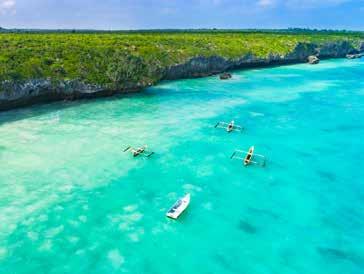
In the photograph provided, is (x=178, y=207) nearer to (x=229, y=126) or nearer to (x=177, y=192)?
(x=177, y=192)

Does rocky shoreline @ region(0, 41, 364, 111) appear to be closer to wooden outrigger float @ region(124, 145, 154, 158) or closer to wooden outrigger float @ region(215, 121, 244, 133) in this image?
wooden outrigger float @ region(215, 121, 244, 133)

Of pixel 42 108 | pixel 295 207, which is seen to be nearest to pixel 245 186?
pixel 295 207

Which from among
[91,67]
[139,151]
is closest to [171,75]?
[91,67]

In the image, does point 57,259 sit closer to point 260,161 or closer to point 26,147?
point 26,147

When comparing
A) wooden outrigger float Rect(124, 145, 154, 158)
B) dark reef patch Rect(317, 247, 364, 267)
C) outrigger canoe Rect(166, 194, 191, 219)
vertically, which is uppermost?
wooden outrigger float Rect(124, 145, 154, 158)

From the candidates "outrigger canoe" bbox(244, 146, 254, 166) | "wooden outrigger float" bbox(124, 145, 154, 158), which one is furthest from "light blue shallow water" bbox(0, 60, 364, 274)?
"outrigger canoe" bbox(244, 146, 254, 166)

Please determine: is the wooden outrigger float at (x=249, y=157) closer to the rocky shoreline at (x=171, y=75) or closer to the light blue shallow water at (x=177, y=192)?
the light blue shallow water at (x=177, y=192)

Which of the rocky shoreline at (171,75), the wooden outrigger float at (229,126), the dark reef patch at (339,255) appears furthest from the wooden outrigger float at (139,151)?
the rocky shoreline at (171,75)
